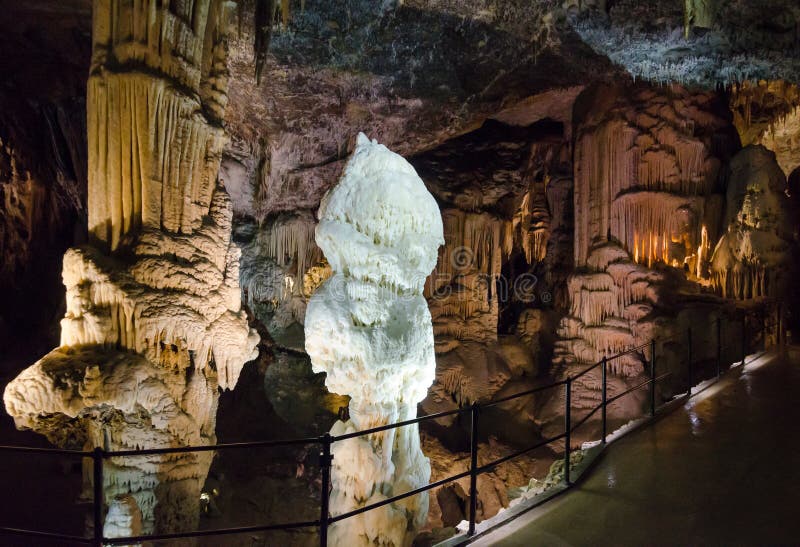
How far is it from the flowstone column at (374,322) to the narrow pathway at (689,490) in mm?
1844

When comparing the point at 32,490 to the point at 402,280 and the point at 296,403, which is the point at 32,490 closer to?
the point at 296,403

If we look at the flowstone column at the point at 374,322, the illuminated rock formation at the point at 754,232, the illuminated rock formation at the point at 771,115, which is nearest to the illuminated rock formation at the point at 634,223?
the illuminated rock formation at the point at 754,232

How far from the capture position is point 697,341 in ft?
32.7

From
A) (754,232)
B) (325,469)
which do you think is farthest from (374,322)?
(754,232)

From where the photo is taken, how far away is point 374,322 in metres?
4.93

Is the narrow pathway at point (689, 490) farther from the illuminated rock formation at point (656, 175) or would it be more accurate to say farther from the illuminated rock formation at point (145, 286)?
the illuminated rock formation at point (656, 175)

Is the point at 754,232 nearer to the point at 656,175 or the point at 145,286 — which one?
the point at 656,175

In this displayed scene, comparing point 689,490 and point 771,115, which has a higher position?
point 771,115

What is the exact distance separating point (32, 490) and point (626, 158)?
11.9 m

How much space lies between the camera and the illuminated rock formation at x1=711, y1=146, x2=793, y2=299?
426 inches

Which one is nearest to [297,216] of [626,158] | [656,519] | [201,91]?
[201,91]

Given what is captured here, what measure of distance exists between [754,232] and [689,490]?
30.2ft

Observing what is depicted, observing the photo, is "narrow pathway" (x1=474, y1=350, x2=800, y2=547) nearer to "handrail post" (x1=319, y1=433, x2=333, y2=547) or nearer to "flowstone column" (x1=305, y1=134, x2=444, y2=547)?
"handrail post" (x1=319, y1=433, x2=333, y2=547)

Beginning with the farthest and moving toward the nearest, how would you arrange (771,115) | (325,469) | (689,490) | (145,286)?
1. (771,115)
2. (145,286)
3. (689,490)
4. (325,469)
